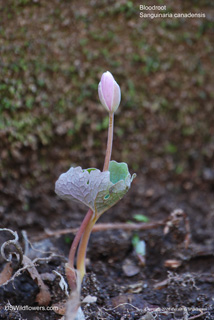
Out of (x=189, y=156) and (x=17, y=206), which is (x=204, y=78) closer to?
Result: (x=189, y=156)

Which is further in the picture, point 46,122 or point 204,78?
point 204,78

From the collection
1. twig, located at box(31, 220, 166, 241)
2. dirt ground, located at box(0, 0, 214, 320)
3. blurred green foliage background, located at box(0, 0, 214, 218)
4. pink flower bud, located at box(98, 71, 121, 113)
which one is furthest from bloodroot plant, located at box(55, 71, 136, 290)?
blurred green foliage background, located at box(0, 0, 214, 218)

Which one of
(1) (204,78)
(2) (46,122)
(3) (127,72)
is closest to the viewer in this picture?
(2) (46,122)

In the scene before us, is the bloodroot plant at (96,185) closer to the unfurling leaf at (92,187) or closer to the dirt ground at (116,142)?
the unfurling leaf at (92,187)

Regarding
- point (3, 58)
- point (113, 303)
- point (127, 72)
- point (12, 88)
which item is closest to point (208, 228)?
point (113, 303)

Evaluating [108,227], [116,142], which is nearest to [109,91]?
[108,227]

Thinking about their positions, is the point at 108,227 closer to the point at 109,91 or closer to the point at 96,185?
the point at 96,185

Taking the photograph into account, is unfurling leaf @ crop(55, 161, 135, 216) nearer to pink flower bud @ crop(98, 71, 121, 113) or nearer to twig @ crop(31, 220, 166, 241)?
pink flower bud @ crop(98, 71, 121, 113)
